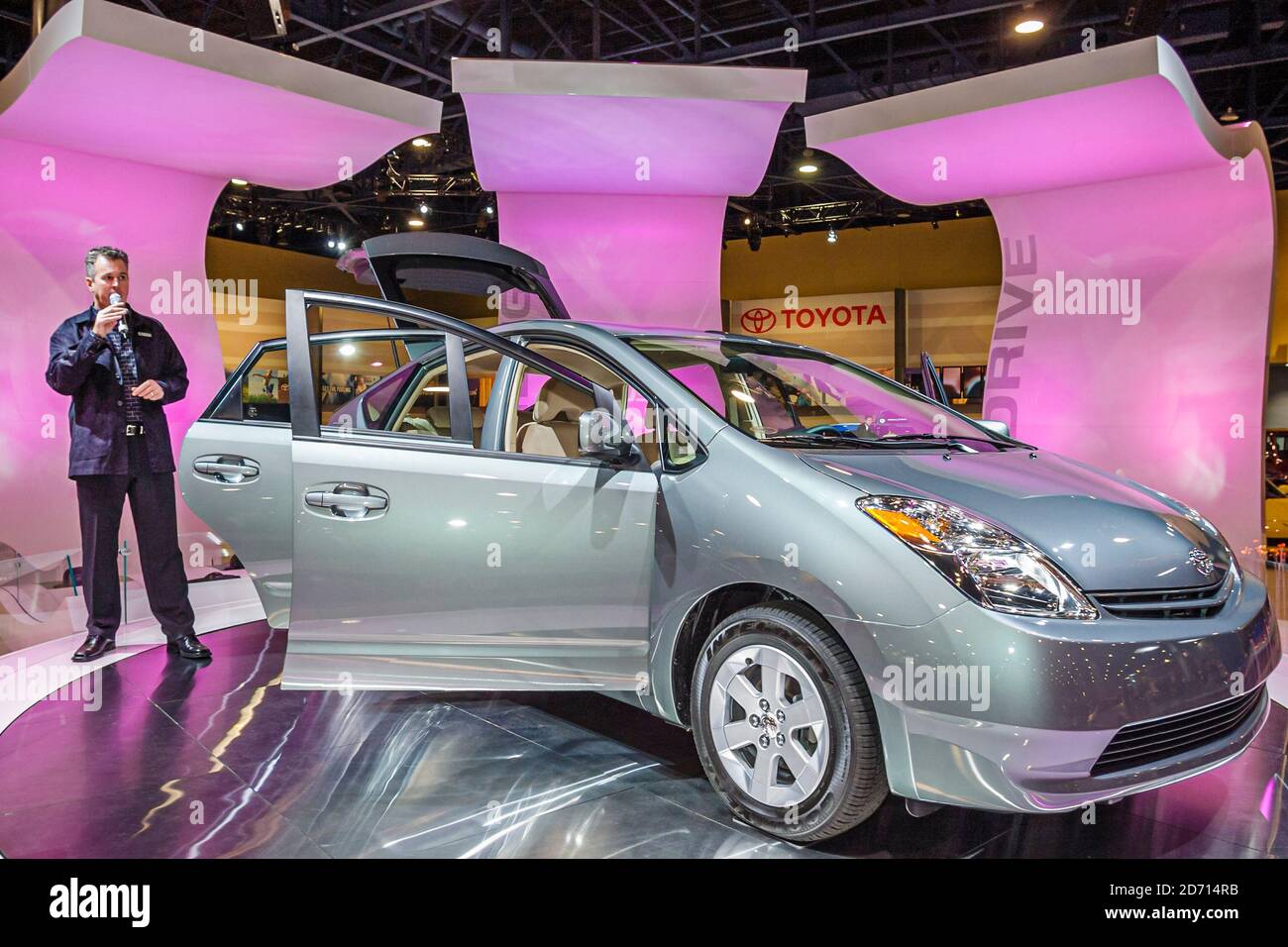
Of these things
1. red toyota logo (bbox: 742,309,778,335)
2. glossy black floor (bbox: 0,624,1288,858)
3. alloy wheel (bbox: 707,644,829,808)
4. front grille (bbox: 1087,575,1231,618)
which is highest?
red toyota logo (bbox: 742,309,778,335)

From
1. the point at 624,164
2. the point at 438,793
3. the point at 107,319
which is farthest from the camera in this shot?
the point at 624,164

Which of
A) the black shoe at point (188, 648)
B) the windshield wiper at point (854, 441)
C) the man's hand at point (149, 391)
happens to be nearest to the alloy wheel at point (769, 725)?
the windshield wiper at point (854, 441)

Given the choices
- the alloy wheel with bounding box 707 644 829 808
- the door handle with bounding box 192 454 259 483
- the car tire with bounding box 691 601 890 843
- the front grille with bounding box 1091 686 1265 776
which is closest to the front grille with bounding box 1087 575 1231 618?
the front grille with bounding box 1091 686 1265 776

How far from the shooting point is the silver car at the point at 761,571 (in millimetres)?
1903

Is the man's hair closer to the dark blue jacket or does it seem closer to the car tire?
the dark blue jacket

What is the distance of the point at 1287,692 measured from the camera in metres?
3.45

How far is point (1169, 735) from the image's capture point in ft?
6.51

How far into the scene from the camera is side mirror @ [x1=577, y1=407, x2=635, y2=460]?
2283mm

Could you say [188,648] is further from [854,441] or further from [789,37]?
[789,37]

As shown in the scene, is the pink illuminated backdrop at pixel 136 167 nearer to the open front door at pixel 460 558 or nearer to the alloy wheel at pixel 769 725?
the open front door at pixel 460 558

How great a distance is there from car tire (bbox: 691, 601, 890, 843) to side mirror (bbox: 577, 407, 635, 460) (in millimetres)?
513

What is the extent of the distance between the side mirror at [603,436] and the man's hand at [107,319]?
231 centimetres

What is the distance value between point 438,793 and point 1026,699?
5.23 ft

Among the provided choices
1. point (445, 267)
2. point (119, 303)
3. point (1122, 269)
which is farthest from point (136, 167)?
point (1122, 269)
